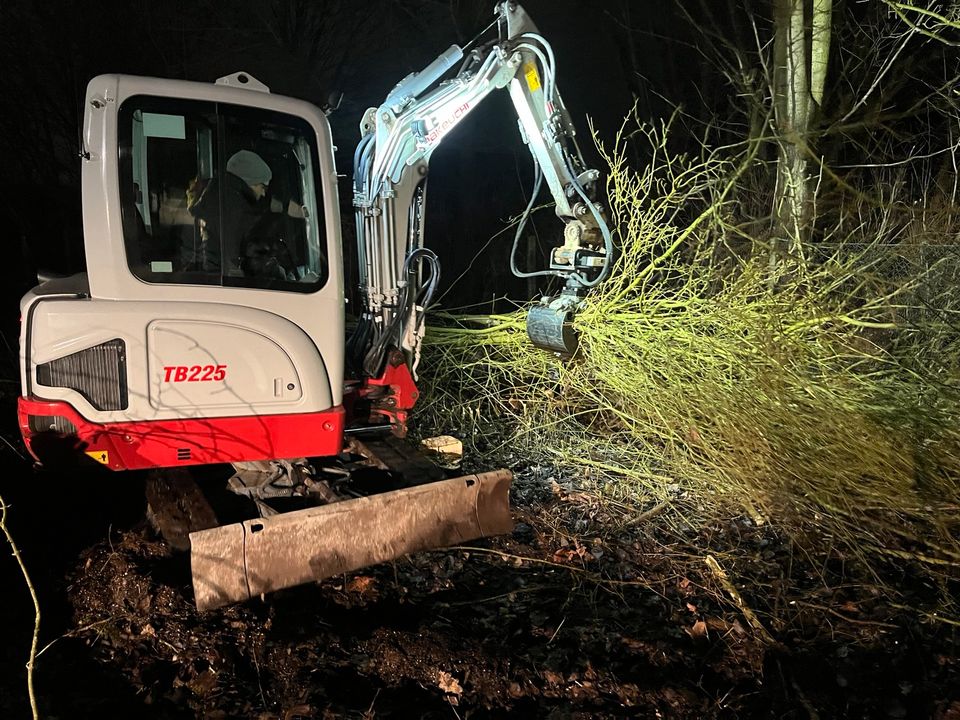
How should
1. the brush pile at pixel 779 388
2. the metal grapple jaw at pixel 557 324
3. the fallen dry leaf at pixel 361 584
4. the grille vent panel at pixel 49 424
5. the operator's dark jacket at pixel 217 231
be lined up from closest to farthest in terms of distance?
the grille vent panel at pixel 49 424
the operator's dark jacket at pixel 217 231
the fallen dry leaf at pixel 361 584
the brush pile at pixel 779 388
the metal grapple jaw at pixel 557 324

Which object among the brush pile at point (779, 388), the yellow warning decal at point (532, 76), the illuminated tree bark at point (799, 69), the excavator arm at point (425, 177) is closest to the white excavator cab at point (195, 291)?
the excavator arm at point (425, 177)

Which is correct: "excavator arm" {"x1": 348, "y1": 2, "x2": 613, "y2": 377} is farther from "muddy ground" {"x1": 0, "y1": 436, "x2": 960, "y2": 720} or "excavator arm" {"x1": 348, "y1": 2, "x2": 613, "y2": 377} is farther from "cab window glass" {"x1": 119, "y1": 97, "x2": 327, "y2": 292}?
"muddy ground" {"x1": 0, "y1": 436, "x2": 960, "y2": 720}

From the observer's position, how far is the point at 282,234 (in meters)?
3.84

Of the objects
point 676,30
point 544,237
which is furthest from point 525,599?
point 676,30

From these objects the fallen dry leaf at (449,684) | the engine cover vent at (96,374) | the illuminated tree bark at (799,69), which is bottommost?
the fallen dry leaf at (449,684)

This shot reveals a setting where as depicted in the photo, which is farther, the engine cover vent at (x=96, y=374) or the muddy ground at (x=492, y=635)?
the engine cover vent at (x=96, y=374)

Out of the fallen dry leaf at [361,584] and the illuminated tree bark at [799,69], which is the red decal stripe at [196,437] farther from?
the illuminated tree bark at [799,69]

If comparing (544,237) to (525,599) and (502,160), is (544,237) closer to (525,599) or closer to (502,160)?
(502,160)

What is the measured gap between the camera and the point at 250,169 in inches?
152

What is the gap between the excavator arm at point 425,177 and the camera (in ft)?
14.5

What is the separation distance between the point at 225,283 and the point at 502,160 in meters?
12.2

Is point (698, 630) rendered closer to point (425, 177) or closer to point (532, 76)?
point (425, 177)

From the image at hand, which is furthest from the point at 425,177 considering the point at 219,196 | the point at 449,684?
the point at 449,684

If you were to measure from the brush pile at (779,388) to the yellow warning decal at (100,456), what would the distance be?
2909 mm
